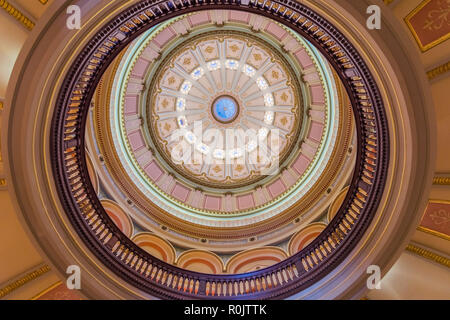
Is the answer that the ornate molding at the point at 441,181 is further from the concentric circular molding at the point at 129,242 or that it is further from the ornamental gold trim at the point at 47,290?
the ornamental gold trim at the point at 47,290

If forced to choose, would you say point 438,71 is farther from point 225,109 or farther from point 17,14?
point 225,109

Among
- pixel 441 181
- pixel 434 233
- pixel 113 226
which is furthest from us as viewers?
pixel 113 226

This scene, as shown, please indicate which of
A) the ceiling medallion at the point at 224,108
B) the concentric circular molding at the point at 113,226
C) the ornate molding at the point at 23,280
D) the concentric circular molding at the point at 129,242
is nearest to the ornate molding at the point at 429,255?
the concentric circular molding at the point at 113,226

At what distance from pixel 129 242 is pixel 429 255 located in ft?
23.7

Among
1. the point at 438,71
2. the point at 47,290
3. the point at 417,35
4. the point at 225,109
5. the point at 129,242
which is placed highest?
the point at 225,109

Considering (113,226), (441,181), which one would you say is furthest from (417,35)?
(113,226)

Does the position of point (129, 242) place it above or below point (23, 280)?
above

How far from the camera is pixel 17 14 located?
518cm

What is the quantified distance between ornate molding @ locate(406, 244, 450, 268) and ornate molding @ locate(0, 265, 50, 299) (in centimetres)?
844

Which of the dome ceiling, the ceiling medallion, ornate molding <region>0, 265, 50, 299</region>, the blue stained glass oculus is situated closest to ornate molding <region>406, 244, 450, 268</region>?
the dome ceiling

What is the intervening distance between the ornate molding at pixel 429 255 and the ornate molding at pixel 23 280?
27.7 feet

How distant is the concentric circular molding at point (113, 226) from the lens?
5.61 m

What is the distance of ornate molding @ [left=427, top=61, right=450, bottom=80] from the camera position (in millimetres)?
5461

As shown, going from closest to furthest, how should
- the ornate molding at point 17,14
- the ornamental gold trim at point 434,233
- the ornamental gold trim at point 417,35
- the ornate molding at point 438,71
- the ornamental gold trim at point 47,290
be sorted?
the ornate molding at point 17,14 → the ornamental gold trim at point 417,35 → the ornate molding at point 438,71 → the ornamental gold trim at point 434,233 → the ornamental gold trim at point 47,290
